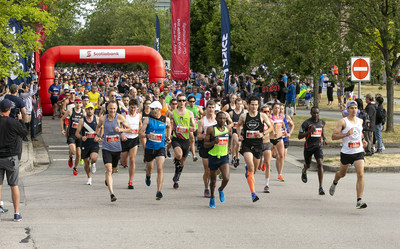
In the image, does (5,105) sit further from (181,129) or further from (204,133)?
(181,129)

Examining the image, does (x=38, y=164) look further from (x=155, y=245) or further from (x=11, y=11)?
(x=155, y=245)

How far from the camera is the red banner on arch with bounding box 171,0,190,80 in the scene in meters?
29.3

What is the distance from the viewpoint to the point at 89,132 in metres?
14.0

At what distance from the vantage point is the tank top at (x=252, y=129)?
12.4 m

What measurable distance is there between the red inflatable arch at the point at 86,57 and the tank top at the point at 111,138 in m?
20.4

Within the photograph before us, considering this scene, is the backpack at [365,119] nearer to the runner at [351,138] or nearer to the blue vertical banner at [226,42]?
the blue vertical banner at [226,42]

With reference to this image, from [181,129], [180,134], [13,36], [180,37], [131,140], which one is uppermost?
[180,37]

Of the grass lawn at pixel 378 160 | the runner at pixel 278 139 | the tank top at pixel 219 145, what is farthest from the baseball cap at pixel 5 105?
the grass lawn at pixel 378 160

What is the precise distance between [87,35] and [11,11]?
105031 mm

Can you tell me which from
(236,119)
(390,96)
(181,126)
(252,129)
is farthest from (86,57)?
(252,129)

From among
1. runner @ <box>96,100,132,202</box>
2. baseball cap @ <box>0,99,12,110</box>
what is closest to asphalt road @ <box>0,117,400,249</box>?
runner @ <box>96,100,132,202</box>

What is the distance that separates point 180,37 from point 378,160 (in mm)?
13564

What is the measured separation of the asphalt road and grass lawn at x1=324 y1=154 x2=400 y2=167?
2.22 meters

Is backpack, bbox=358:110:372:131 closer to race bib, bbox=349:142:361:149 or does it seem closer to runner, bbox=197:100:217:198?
runner, bbox=197:100:217:198
